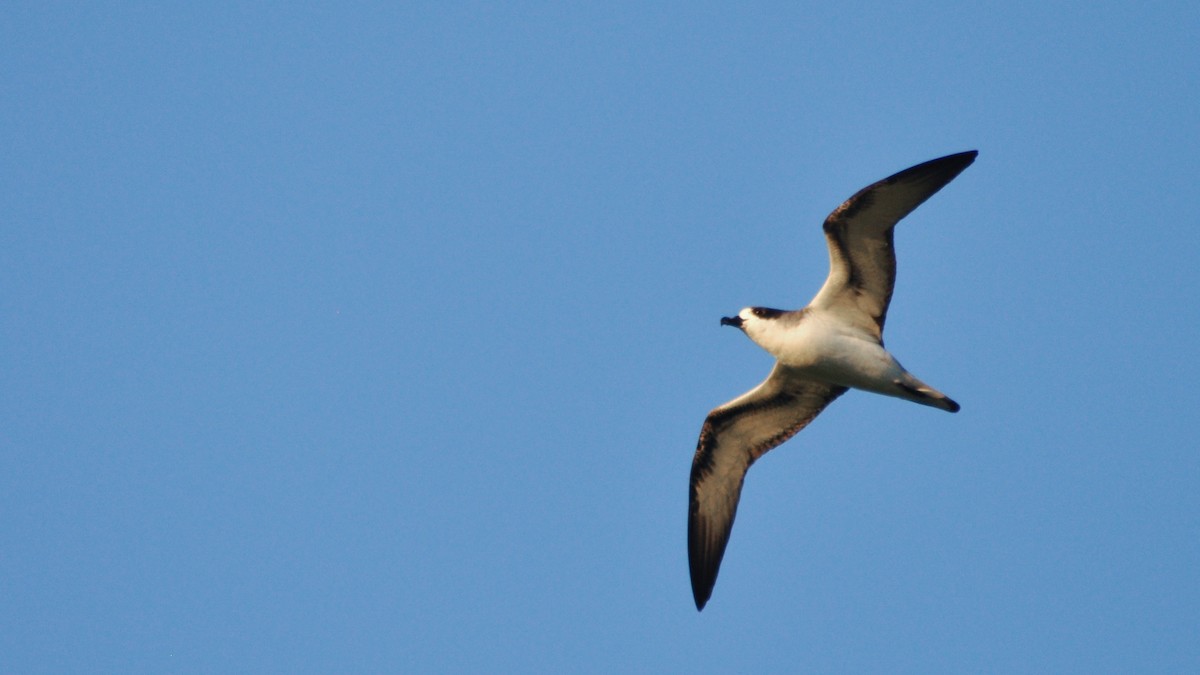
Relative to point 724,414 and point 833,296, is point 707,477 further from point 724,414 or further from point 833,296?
point 833,296

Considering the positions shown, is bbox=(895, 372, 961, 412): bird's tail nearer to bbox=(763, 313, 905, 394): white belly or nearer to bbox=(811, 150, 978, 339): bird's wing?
bbox=(763, 313, 905, 394): white belly

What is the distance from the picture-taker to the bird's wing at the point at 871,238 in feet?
47.6

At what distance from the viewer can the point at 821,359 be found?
15219mm

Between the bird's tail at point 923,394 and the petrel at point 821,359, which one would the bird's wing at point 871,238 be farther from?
the bird's tail at point 923,394

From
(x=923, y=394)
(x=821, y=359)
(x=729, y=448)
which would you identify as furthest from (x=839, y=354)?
(x=729, y=448)

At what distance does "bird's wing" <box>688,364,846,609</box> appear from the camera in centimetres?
1627

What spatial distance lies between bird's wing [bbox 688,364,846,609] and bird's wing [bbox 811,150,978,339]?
1255mm

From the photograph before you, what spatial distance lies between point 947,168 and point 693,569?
5.89 meters

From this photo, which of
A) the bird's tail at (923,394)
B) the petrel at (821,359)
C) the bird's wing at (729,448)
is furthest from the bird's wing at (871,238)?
the bird's wing at (729,448)

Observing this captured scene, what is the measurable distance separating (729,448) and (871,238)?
339cm

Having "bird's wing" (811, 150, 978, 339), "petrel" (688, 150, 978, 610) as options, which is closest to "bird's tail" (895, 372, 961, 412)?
"petrel" (688, 150, 978, 610)

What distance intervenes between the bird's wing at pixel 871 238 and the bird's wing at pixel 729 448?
4.12ft

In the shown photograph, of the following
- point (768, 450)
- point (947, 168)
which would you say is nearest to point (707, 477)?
point (768, 450)

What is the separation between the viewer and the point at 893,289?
605 inches
